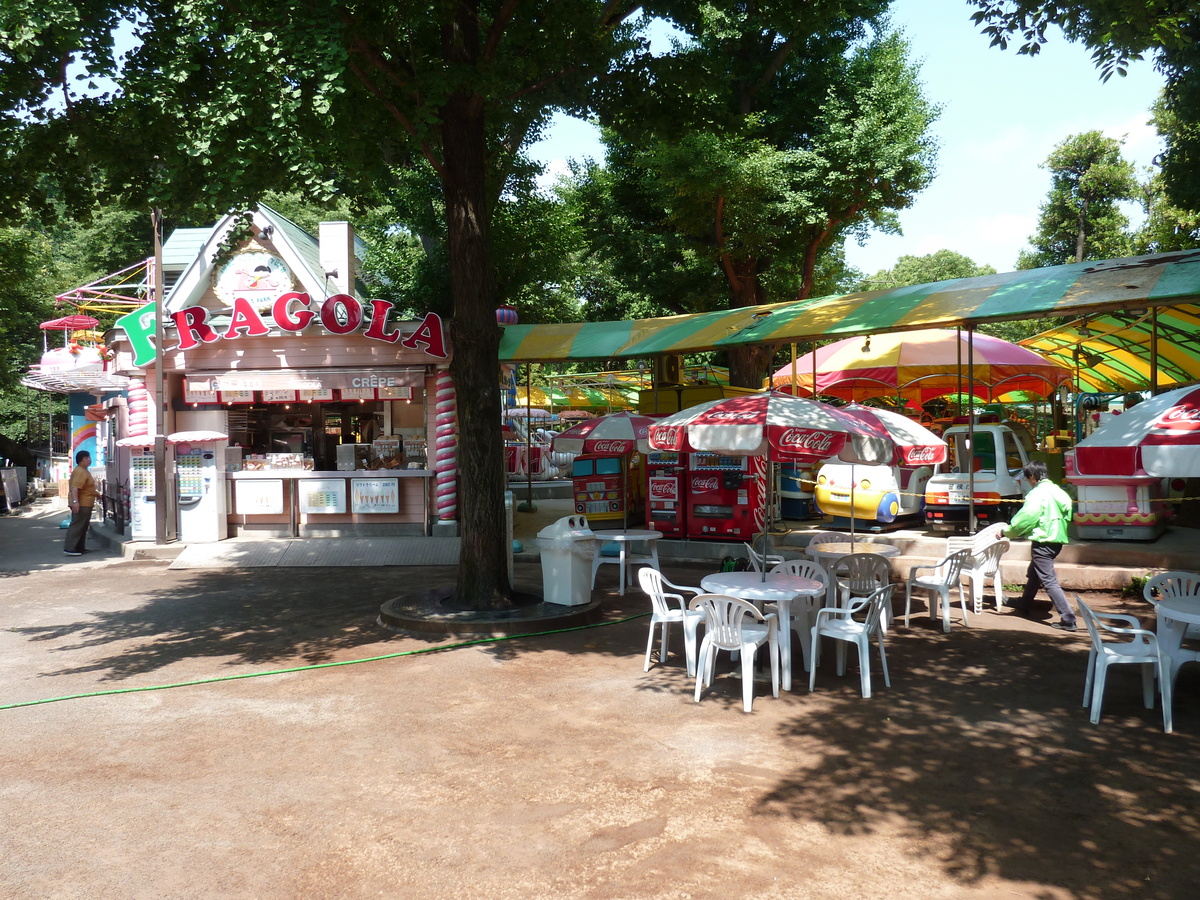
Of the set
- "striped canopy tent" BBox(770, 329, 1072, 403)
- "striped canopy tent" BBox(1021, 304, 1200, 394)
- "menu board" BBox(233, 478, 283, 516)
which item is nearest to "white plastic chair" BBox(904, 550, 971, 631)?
"striped canopy tent" BBox(770, 329, 1072, 403)

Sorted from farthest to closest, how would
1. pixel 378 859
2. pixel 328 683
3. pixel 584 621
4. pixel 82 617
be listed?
pixel 82 617, pixel 584 621, pixel 328 683, pixel 378 859

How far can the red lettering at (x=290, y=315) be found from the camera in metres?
14.8

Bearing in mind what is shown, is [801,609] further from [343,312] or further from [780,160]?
[780,160]

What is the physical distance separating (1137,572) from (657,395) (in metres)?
7.93

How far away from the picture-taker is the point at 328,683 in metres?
7.50

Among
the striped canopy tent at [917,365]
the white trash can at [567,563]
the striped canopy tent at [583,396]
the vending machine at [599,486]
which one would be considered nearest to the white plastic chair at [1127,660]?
the white trash can at [567,563]

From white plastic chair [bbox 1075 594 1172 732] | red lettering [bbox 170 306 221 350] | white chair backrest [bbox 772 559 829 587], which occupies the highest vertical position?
red lettering [bbox 170 306 221 350]

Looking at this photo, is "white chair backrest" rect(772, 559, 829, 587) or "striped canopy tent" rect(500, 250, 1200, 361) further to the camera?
"striped canopy tent" rect(500, 250, 1200, 361)

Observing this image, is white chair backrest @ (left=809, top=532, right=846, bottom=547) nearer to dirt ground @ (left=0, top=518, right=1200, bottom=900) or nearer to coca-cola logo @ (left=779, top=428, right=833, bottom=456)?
dirt ground @ (left=0, top=518, right=1200, bottom=900)

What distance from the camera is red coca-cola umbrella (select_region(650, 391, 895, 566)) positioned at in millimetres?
8125

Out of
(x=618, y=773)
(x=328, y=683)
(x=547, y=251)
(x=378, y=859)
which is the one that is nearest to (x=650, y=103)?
(x=328, y=683)

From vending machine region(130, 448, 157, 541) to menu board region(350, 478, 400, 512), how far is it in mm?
3304

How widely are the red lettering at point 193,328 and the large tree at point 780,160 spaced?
29.6ft

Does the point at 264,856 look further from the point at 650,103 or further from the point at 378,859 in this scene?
the point at 650,103
